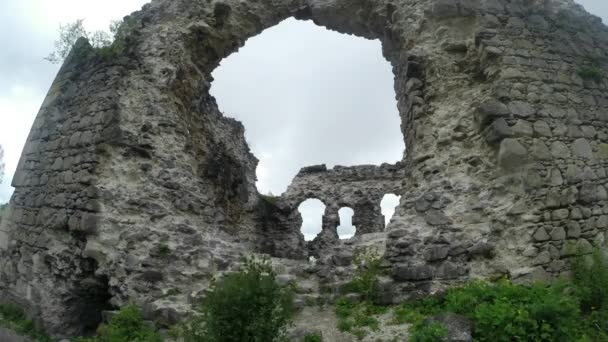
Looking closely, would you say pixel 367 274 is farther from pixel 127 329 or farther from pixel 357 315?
pixel 127 329

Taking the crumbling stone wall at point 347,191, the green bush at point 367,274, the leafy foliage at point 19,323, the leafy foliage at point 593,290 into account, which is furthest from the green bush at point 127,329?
the crumbling stone wall at point 347,191

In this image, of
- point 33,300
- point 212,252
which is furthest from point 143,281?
point 33,300

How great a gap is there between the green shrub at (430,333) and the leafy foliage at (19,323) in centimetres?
456

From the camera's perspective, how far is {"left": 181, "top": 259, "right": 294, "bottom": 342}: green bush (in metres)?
3.51

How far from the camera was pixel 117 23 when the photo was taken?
23.4ft

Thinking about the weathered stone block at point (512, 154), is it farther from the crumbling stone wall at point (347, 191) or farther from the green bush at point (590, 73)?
the crumbling stone wall at point (347, 191)

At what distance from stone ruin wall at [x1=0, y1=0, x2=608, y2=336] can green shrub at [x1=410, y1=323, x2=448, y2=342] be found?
1261mm

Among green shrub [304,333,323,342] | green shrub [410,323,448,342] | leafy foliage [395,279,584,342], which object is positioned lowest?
green shrub [304,333,323,342]

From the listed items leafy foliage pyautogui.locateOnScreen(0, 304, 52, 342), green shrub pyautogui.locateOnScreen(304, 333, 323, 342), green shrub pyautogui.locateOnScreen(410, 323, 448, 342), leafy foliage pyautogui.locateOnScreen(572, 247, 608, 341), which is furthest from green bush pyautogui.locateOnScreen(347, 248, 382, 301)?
leafy foliage pyautogui.locateOnScreen(0, 304, 52, 342)

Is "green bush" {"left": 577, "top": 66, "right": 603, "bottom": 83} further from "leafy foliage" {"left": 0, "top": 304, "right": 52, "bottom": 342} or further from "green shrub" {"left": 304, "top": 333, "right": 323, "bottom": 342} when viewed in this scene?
"leafy foliage" {"left": 0, "top": 304, "right": 52, "bottom": 342}

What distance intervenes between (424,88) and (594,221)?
2.63 metres

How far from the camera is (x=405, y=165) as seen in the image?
20.8 feet

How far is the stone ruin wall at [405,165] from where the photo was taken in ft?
16.3

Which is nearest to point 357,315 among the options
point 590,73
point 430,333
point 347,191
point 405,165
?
point 430,333
